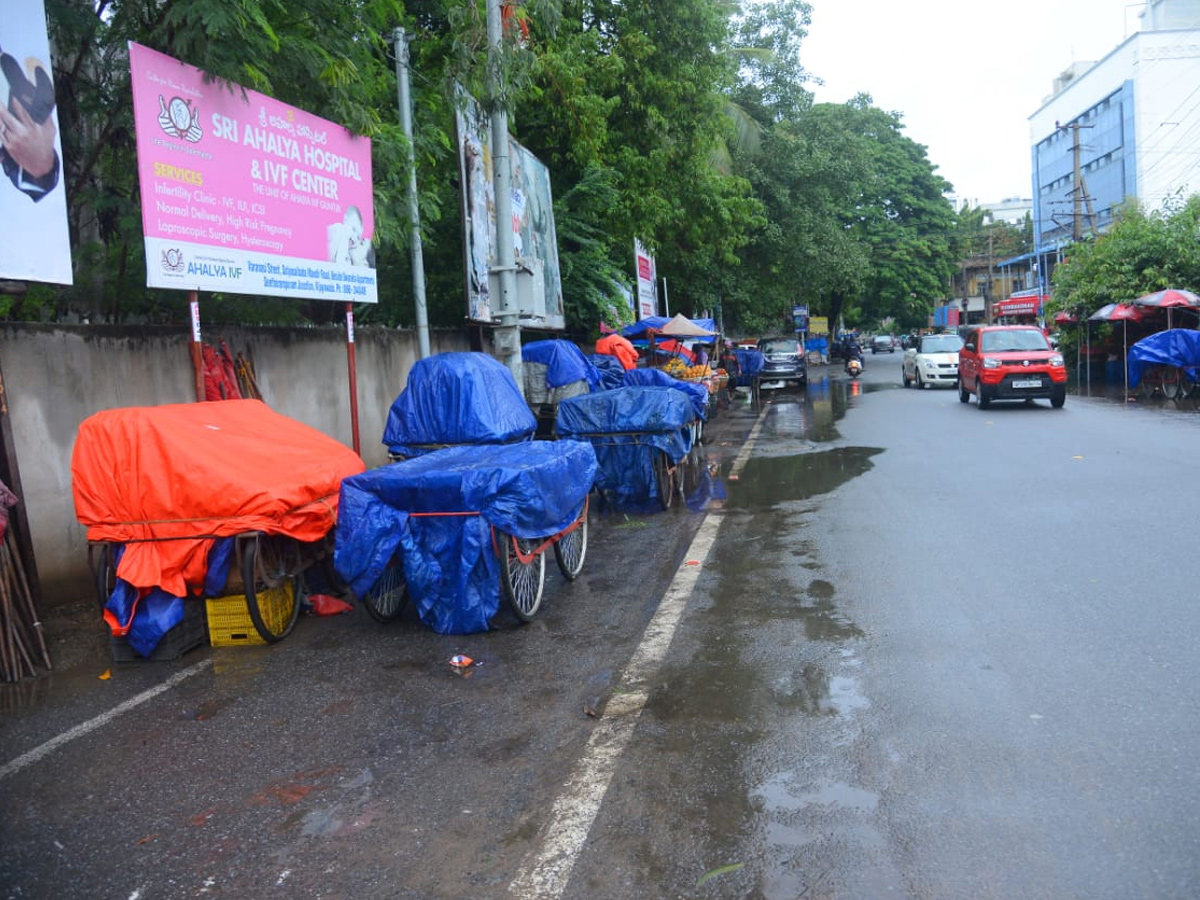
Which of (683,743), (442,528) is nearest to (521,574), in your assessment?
(442,528)

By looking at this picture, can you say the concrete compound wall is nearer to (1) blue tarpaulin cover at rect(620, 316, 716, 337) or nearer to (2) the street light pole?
(2) the street light pole

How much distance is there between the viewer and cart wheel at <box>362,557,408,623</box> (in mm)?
6504

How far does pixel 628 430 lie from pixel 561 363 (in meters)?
4.96

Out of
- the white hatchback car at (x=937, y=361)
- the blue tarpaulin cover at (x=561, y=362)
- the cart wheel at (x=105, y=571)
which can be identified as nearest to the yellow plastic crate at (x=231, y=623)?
the cart wheel at (x=105, y=571)

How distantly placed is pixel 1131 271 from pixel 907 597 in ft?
83.2

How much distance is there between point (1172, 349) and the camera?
2200cm

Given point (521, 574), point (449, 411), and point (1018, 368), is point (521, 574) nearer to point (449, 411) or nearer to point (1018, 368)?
point (449, 411)

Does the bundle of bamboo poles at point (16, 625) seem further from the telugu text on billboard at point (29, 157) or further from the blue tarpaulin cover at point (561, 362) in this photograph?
the blue tarpaulin cover at point (561, 362)

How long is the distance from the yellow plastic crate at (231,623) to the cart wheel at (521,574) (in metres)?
1.60

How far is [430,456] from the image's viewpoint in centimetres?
709

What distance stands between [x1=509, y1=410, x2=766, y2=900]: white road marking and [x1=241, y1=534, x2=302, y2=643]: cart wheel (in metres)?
2.35

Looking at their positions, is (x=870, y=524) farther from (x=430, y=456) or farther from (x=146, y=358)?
(x=146, y=358)

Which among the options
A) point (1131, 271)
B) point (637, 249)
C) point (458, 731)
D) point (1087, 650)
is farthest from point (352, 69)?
point (1131, 271)

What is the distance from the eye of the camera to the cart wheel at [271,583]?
238 inches
